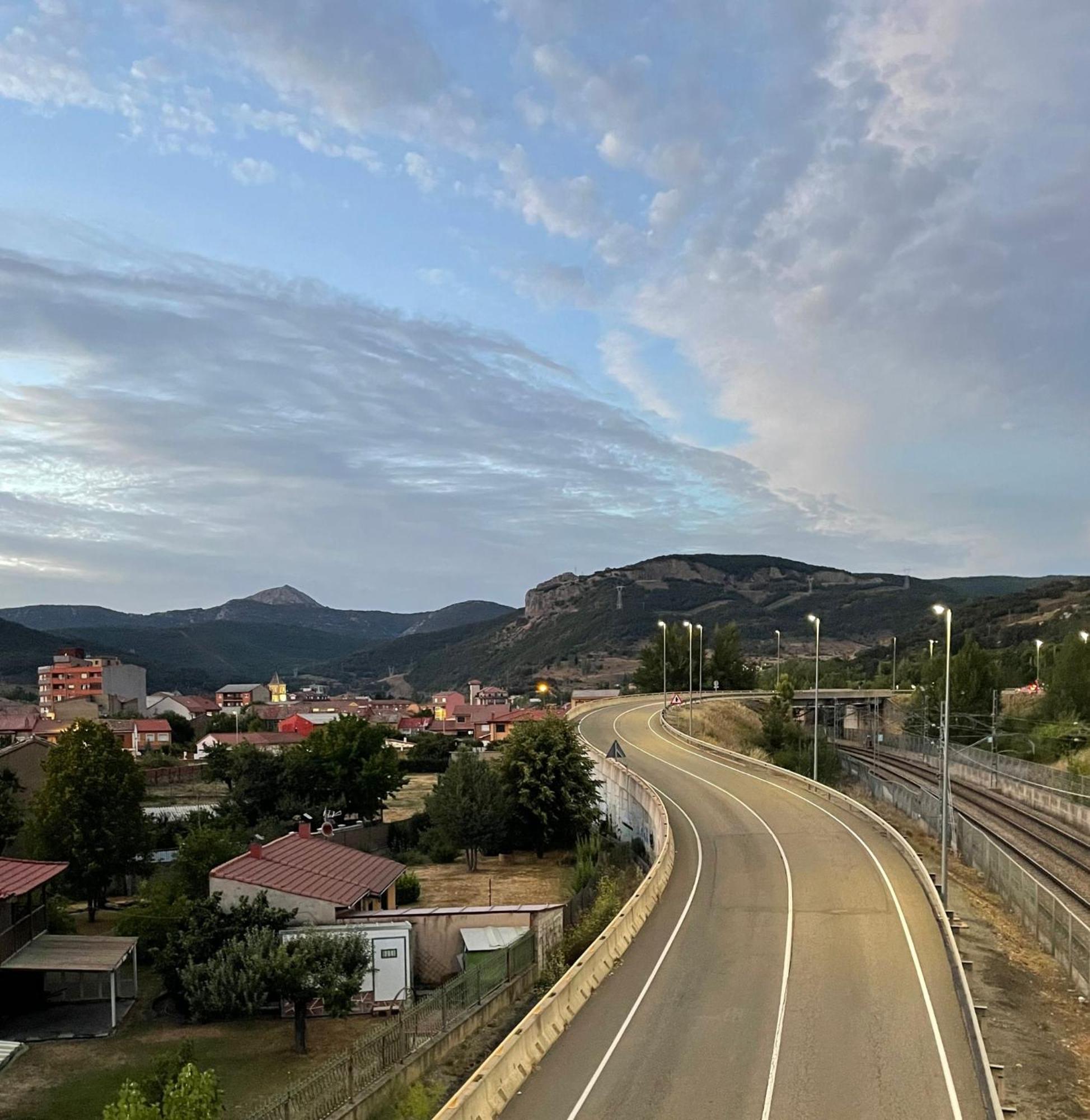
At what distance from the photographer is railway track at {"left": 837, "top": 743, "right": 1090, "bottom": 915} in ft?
110

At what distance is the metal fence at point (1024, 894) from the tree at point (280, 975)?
1711 centimetres

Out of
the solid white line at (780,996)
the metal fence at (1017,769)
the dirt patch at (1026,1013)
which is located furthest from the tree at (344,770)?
the metal fence at (1017,769)

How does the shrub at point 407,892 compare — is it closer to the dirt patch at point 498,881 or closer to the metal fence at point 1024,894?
the dirt patch at point 498,881

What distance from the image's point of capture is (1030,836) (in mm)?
41438

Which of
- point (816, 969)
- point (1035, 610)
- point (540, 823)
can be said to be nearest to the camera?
point (816, 969)

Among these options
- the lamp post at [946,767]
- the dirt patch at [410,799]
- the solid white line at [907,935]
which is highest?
the lamp post at [946,767]

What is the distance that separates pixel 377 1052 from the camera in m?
18.2

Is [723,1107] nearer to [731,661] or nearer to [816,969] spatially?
[816,969]

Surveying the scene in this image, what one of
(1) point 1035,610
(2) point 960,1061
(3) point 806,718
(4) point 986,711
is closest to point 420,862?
(2) point 960,1061

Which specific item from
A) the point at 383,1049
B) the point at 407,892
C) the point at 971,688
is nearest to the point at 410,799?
the point at 407,892

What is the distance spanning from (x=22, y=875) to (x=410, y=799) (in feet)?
154

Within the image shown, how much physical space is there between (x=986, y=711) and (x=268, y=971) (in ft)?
242

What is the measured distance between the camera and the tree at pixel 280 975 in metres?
23.0

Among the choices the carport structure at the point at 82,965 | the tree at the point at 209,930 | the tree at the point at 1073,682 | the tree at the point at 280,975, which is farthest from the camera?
the tree at the point at 1073,682
